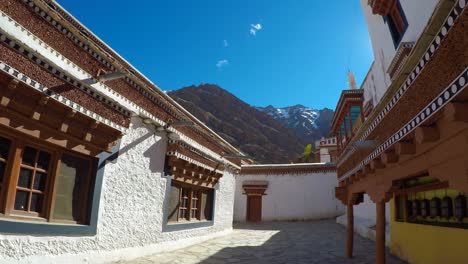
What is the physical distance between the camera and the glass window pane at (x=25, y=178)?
4023mm

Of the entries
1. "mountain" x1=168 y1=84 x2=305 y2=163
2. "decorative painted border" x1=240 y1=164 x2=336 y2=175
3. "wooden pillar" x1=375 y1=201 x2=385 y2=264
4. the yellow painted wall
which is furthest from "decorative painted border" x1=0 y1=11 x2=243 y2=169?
"mountain" x1=168 y1=84 x2=305 y2=163

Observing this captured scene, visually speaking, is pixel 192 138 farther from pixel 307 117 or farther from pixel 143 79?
pixel 307 117

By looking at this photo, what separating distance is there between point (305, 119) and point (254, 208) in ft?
191

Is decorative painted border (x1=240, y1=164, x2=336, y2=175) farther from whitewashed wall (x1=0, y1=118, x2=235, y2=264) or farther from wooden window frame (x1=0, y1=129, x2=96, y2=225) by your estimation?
wooden window frame (x1=0, y1=129, x2=96, y2=225)

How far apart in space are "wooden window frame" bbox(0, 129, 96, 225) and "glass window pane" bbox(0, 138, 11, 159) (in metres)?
0.03

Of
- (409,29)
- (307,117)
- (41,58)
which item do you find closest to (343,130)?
(409,29)

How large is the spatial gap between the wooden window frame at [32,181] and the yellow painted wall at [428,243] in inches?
227

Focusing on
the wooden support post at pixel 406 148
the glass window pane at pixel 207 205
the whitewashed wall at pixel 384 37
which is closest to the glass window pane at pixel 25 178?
the wooden support post at pixel 406 148

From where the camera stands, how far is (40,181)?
170 inches

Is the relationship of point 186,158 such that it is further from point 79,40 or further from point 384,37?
point 384,37

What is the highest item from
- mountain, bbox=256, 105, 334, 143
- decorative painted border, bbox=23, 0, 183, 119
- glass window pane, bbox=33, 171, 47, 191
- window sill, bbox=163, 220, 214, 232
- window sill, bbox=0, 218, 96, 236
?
mountain, bbox=256, 105, 334, 143

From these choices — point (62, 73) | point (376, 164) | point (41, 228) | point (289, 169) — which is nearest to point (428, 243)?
point (376, 164)

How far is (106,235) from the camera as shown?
210 inches

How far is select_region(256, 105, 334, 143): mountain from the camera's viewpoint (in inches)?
2554
